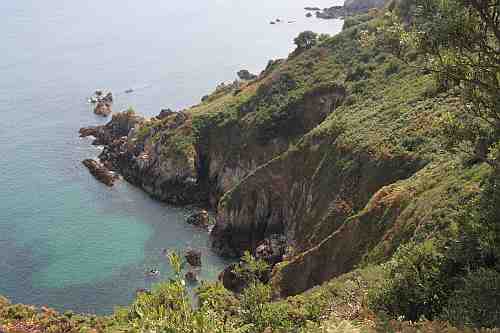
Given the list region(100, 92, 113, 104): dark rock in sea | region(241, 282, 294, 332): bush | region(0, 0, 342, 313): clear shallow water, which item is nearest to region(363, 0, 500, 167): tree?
region(241, 282, 294, 332): bush

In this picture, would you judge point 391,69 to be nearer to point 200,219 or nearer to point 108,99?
point 200,219

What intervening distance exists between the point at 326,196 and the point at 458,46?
120 feet

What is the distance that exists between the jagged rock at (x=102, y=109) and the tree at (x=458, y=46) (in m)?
114

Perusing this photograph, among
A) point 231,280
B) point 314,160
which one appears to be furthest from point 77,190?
point 314,160

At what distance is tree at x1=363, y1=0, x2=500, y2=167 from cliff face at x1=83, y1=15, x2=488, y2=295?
2.64 meters

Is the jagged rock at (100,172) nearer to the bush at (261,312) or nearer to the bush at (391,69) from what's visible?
the bush at (391,69)

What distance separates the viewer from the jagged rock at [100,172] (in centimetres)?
9525

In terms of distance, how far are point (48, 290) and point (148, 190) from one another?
97.3 feet

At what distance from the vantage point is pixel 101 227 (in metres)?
80.1

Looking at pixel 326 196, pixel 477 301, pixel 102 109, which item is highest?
pixel 477 301

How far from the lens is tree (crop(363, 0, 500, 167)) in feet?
68.5

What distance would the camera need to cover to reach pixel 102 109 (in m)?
132

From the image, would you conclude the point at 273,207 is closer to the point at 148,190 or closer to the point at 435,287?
the point at 148,190

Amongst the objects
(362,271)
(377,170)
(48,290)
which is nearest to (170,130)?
(48,290)
